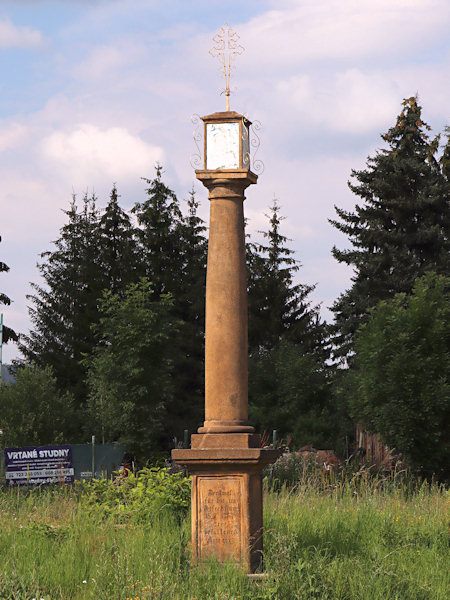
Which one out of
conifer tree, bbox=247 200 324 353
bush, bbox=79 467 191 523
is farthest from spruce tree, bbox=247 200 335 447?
bush, bbox=79 467 191 523

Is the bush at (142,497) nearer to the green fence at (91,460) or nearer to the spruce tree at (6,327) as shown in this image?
the green fence at (91,460)

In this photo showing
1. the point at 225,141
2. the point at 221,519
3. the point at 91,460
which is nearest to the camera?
the point at 221,519

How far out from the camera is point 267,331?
49.8 meters

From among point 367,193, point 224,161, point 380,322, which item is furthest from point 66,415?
point 224,161

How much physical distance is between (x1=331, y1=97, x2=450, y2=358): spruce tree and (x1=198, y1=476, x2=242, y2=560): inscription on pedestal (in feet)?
95.6

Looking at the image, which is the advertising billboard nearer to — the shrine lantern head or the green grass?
the green grass

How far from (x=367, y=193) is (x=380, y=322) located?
15.4 meters

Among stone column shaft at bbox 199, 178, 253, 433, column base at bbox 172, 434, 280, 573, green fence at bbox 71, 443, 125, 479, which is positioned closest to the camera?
column base at bbox 172, 434, 280, 573

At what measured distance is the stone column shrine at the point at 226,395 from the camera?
10.1 meters

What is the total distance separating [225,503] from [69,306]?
37.4 m

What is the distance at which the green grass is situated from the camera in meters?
8.68

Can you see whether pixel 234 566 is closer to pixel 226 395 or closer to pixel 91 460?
pixel 226 395

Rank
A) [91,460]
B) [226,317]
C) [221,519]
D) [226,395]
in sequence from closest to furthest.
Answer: [221,519] → [226,395] → [226,317] → [91,460]

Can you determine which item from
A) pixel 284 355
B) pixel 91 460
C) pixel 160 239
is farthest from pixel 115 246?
pixel 91 460
